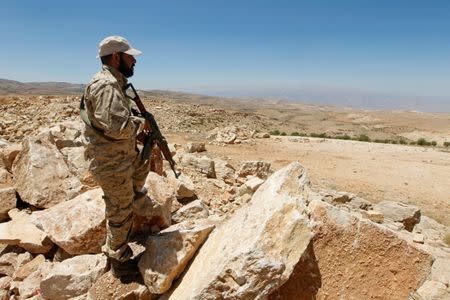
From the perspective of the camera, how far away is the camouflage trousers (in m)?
3.29

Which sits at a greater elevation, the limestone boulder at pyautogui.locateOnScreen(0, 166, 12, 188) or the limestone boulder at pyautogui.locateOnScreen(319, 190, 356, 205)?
the limestone boulder at pyautogui.locateOnScreen(0, 166, 12, 188)

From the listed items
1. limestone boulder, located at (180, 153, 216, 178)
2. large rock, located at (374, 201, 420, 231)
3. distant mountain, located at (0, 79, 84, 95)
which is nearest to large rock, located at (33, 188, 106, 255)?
limestone boulder, located at (180, 153, 216, 178)

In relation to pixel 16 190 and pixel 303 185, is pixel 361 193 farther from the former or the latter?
pixel 16 190

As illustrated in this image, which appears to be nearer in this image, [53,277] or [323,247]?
[323,247]

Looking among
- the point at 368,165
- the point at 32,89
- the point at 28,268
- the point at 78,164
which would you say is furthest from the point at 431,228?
the point at 32,89

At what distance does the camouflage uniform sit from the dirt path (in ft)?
24.6

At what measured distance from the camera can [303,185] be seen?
382cm

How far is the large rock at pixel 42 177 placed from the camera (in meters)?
5.35

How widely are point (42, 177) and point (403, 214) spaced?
20.0 ft

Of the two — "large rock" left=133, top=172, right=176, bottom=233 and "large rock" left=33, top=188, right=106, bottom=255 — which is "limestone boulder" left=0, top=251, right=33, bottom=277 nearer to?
"large rock" left=33, top=188, right=106, bottom=255

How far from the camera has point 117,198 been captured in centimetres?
338

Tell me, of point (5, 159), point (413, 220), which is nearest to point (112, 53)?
point (5, 159)

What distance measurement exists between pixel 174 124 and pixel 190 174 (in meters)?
12.9

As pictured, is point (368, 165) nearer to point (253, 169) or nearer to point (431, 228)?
point (431, 228)
